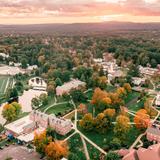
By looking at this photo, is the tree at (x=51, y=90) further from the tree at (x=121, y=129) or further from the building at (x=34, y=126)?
the tree at (x=121, y=129)

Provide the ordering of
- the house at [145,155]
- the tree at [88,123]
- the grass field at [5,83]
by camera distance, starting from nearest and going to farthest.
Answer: the house at [145,155]
the tree at [88,123]
the grass field at [5,83]

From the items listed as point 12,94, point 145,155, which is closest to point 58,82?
point 12,94

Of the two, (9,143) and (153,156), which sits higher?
(153,156)

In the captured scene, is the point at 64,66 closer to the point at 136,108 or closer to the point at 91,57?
the point at 91,57

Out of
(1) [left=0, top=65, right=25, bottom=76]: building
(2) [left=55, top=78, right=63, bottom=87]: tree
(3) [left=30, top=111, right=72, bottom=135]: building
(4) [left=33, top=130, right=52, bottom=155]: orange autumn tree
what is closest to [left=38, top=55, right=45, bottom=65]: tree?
(1) [left=0, top=65, right=25, bottom=76]: building

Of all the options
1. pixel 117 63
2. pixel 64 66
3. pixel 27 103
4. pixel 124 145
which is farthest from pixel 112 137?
pixel 117 63

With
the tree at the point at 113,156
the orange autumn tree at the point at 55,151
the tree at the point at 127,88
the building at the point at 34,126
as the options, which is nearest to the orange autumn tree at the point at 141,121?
the building at the point at 34,126
